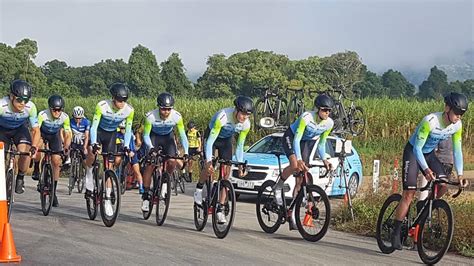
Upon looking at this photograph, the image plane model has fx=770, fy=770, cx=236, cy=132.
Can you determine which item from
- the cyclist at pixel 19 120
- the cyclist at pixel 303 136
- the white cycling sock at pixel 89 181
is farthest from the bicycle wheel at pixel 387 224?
the cyclist at pixel 19 120

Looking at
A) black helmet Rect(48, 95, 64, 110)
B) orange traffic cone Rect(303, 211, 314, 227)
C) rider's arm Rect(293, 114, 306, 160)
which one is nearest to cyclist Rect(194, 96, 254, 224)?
rider's arm Rect(293, 114, 306, 160)

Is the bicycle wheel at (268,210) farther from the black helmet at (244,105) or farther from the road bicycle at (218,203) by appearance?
the black helmet at (244,105)

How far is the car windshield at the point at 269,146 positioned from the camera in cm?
1830

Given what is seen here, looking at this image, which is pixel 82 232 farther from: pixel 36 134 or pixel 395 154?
pixel 395 154

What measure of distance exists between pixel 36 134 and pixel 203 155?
8.66ft

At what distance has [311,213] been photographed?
11109 mm

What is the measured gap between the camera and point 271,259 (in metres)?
9.45

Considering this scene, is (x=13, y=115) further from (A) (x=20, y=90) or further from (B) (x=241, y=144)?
(B) (x=241, y=144)

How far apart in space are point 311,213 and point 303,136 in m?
1.30

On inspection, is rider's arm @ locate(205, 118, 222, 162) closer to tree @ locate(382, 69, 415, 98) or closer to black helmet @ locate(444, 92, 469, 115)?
black helmet @ locate(444, 92, 469, 115)

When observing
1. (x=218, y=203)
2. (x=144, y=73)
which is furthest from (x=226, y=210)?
(x=144, y=73)

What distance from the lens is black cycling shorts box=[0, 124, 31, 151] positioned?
12.3m

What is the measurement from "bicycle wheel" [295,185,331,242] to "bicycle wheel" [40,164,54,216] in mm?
4390

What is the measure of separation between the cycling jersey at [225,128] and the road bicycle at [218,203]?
0.33m
